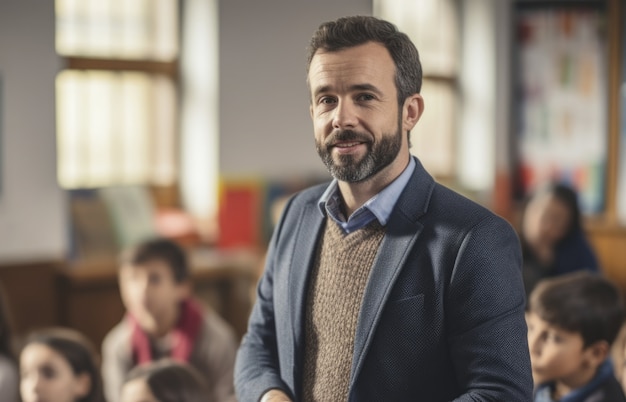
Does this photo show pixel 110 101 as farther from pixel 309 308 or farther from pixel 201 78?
pixel 309 308

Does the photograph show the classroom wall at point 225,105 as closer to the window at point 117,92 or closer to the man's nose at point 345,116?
the window at point 117,92

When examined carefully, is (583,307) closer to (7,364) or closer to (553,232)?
(553,232)

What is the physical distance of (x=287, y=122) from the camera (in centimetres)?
576

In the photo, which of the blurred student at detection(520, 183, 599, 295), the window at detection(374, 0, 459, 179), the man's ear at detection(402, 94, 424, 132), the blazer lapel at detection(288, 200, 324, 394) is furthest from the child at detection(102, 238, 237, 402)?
the window at detection(374, 0, 459, 179)

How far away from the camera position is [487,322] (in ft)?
4.32

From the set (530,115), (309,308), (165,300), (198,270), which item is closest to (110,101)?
(198,270)

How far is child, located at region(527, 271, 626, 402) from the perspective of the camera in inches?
89.7

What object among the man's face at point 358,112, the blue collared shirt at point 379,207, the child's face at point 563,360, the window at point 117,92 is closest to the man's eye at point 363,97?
the man's face at point 358,112

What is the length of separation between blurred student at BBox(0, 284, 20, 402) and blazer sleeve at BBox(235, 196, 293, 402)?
4.91ft

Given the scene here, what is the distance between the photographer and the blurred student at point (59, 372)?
2.59 metres

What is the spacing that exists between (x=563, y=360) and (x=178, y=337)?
1.34 meters

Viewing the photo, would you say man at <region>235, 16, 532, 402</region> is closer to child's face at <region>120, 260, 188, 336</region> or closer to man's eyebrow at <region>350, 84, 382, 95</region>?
man's eyebrow at <region>350, 84, 382, 95</region>

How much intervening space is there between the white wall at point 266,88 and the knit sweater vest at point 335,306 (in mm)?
3978

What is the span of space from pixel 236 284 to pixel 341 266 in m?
3.76
